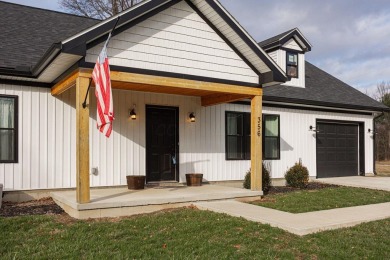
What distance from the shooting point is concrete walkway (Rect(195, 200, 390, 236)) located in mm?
6090

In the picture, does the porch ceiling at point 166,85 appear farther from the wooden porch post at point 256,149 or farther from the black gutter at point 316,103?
the black gutter at point 316,103

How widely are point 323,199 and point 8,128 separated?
7.62 m

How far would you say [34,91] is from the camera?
8727 millimetres

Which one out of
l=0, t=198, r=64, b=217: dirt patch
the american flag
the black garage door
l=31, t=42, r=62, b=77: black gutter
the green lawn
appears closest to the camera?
the green lawn

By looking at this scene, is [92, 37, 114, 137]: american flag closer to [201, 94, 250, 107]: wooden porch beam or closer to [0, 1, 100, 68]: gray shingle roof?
[0, 1, 100, 68]: gray shingle roof

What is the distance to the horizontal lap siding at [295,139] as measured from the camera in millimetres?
12711

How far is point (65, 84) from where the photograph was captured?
7.73 metres

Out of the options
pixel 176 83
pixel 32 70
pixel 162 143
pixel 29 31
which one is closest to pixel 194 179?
pixel 162 143

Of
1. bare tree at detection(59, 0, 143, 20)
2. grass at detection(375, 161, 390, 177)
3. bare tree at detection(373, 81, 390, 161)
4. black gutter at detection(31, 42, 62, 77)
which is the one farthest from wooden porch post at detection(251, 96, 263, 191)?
bare tree at detection(373, 81, 390, 161)

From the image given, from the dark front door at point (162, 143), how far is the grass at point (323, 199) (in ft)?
9.38

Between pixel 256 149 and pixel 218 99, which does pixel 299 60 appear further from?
pixel 256 149

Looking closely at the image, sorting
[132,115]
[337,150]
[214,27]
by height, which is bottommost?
[337,150]

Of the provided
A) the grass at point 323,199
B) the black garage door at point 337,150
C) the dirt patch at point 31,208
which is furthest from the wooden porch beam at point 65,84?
the black garage door at point 337,150

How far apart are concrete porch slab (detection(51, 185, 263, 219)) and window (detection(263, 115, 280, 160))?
3551 millimetres
